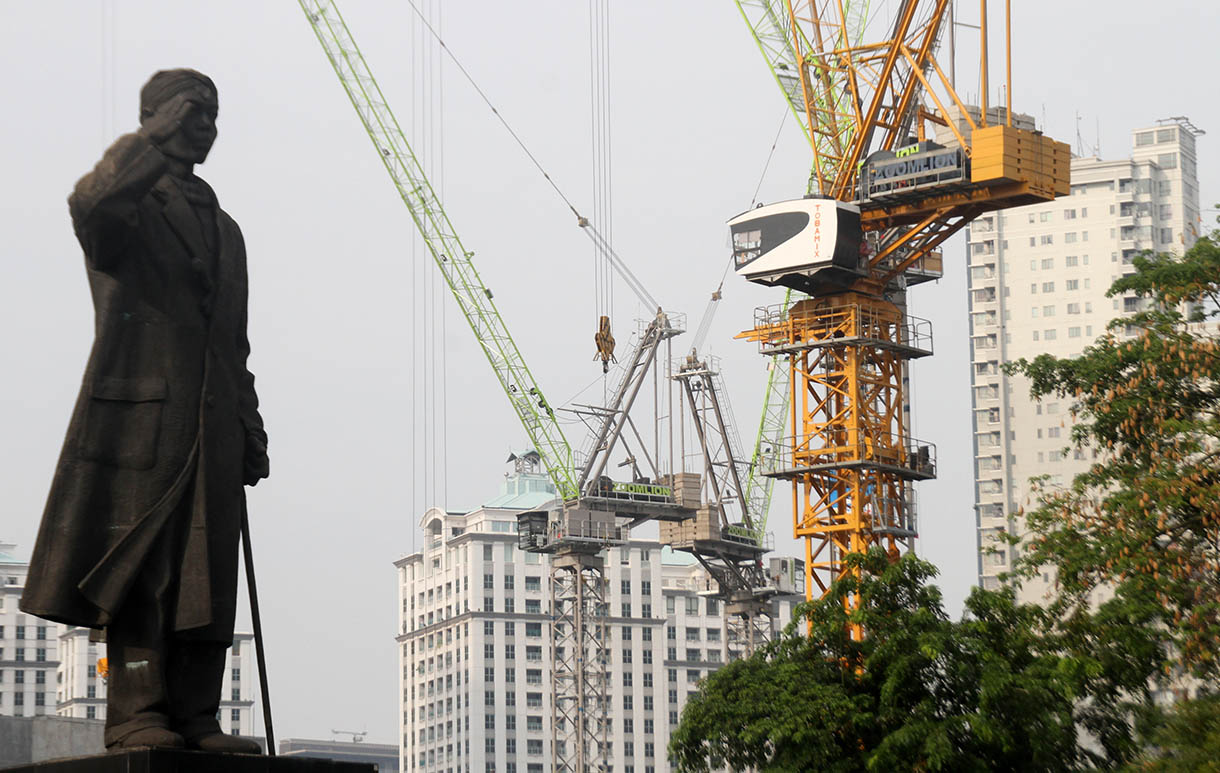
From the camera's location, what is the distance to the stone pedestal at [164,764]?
1287 centimetres

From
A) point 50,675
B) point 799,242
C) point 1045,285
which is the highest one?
point 1045,285

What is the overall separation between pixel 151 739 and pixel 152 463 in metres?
1.90

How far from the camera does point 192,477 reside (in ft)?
45.4

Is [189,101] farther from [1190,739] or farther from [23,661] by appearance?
[23,661]

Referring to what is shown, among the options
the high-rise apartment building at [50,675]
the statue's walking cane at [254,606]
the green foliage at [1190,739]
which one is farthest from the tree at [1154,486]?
the high-rise apartment building at [50,675]

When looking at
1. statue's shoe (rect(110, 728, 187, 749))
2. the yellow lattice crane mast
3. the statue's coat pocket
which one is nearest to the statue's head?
the statue's coat pocket

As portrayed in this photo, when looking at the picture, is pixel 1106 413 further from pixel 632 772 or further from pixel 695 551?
pixel 632 772

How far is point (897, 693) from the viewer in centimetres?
3562

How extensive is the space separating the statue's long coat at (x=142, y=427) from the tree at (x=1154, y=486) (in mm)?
20369

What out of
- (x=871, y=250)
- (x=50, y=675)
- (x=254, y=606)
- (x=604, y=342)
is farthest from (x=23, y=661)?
(x=254, y=606)

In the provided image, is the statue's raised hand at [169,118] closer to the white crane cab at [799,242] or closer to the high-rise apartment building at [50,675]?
the white crane cab at [799,242]

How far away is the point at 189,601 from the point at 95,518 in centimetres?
86

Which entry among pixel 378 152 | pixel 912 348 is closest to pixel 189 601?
pixel 912 348

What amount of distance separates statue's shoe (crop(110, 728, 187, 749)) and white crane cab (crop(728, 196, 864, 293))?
61055 mm
